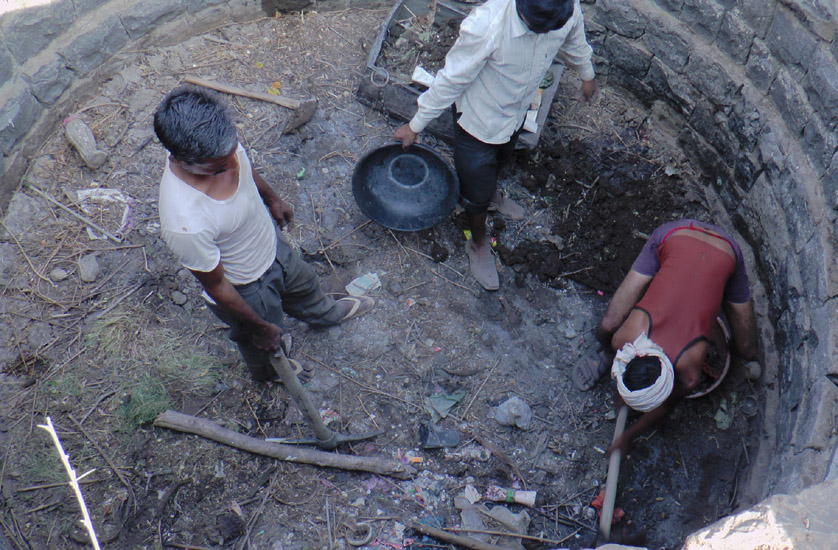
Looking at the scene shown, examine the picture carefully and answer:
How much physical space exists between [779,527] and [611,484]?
5.07 ft

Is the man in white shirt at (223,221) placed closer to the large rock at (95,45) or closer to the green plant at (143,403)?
the green plant at (143,403)

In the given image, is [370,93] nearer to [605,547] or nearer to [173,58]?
[173,58]

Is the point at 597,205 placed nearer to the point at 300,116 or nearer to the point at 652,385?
the point at 652,385

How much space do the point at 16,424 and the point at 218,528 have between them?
142 centimetres

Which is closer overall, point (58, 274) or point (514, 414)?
point (514, 414)

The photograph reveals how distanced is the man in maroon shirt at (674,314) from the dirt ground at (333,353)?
554 millimetres

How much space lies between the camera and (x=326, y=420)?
4.05 meters

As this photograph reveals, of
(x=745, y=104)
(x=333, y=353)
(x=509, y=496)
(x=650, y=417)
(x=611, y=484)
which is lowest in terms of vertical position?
(x=333, y=353)

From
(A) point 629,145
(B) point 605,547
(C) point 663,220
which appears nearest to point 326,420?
(B) point 605,547

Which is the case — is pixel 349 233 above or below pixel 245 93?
below

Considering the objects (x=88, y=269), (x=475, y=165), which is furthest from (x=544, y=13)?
(x=88, y=269)

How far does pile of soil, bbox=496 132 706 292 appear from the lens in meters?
4.87

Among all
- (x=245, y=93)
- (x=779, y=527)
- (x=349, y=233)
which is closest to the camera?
(x=779, y=527)

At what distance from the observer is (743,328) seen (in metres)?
4.18
